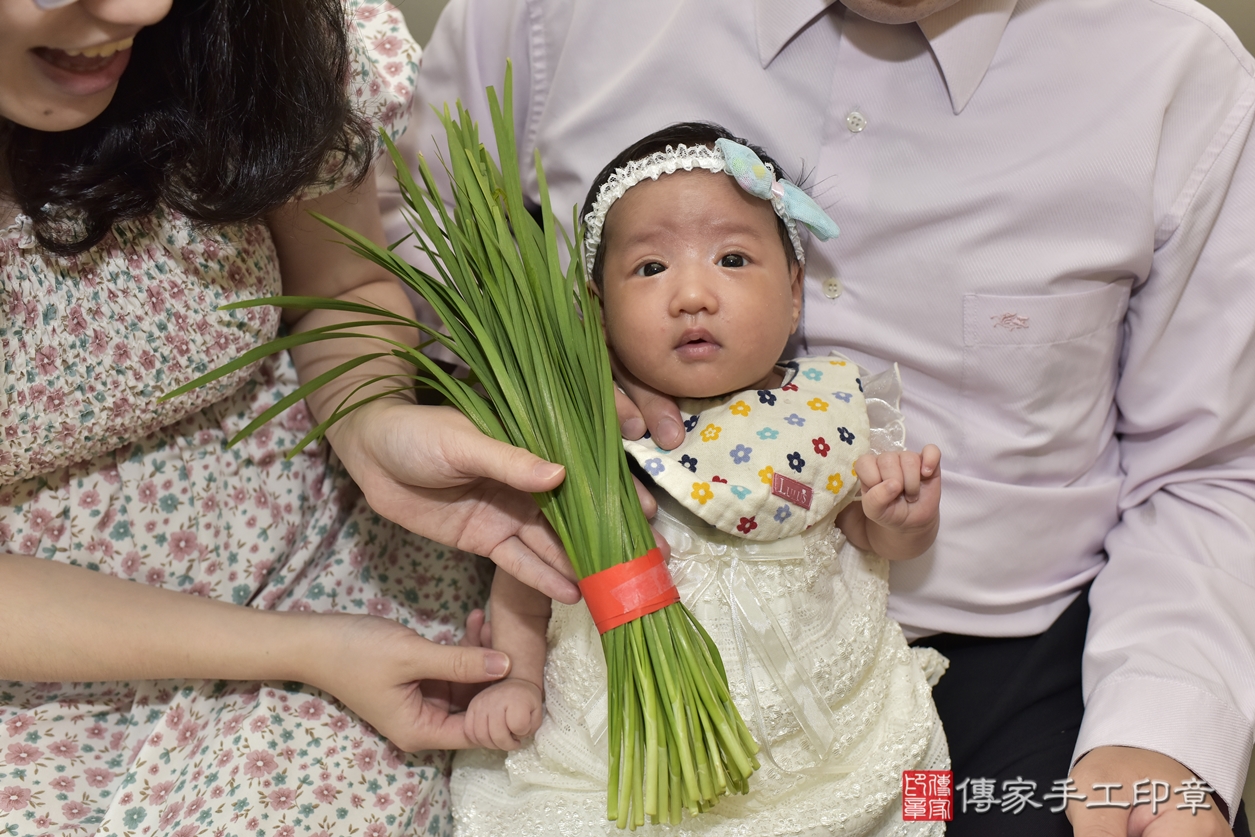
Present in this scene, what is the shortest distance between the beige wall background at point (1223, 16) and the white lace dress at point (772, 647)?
2.67 ft

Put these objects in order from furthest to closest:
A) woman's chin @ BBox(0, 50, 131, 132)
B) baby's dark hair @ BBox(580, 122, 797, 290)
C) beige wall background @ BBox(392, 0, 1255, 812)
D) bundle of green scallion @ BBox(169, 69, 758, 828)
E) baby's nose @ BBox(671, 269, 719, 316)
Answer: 1. beige wall background @ BBox(392, 0, 1255, 812)
2. baby's dark hair @ BBox(580, 122, 797, 290)
3. baby's nose @ BBox(671, 269, 719, 316)
4. bundle of green scallion @ BBox(169, 69, 758, 828)
5. woman's chin @ BBox(0, 50, 131, 132)

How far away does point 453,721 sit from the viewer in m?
1.33

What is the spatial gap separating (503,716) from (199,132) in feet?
2.82

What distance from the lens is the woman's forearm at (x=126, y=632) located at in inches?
48.0

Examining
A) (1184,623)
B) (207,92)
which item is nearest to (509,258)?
(207,92)

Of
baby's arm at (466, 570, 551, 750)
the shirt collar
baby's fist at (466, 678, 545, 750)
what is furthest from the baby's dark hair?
baby's fist at (466, 678, 545, 750)

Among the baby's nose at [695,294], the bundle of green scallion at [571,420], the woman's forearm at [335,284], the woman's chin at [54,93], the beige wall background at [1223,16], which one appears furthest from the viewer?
the beige wall background at [1223,16]

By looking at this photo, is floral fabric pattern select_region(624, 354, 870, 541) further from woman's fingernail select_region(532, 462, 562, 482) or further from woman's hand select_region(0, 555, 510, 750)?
woman's hand select_region(0, 555, 510, 750)

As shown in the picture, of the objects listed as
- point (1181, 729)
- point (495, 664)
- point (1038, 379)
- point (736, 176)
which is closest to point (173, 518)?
point (495, 664)

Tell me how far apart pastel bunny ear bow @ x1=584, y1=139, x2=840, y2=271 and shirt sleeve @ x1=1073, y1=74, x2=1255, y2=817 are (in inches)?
20.7

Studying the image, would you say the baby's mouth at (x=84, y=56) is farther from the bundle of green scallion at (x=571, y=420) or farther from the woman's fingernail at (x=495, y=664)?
the woman's fingernail at (x=495, y=664)

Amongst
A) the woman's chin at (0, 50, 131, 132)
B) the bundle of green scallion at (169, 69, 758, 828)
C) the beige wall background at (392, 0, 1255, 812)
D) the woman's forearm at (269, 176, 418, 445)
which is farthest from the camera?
the beige wall background at (392, 0, 1255, 812)

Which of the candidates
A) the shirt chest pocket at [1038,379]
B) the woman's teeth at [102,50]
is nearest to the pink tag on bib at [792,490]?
the shirt chest pocket at [1038,379]

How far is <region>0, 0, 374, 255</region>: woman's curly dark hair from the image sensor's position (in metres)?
1.18
